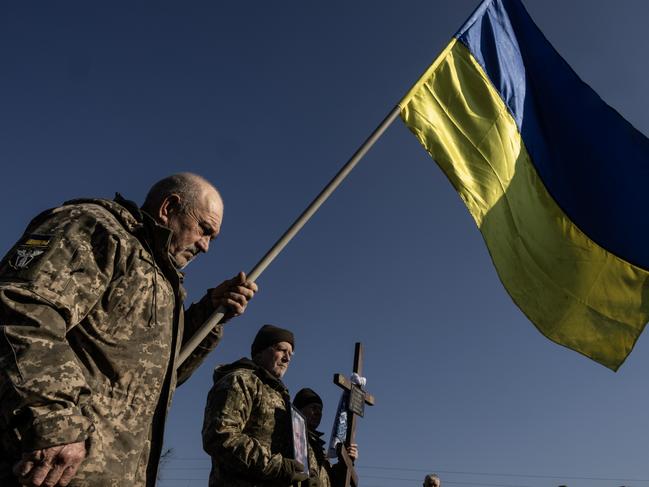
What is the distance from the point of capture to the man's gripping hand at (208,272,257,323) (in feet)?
9.68

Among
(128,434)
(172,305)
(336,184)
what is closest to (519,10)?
(336,184)

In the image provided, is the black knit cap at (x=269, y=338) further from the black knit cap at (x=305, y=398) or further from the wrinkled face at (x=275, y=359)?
the black knit cap at (x=305, y=398)

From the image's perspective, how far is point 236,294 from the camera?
9.72ft

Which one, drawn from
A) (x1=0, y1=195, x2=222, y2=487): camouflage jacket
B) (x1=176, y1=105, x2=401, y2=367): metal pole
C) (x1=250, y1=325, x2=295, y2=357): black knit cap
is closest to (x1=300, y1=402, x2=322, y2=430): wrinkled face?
(x1=250, y1=325, x2=295, y2=357): black knit cap

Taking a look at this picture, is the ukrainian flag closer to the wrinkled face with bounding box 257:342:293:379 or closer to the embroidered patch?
the wrinkled face with bounding box 257:342:293:379

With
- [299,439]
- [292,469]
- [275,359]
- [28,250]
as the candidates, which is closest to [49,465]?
[28,250]

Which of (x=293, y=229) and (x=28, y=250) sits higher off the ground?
(x=293, y=229)

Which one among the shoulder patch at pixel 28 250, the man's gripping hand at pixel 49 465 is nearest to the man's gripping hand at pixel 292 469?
the man's gripping hand at pixel 49 465

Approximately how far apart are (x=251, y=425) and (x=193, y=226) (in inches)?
82.8

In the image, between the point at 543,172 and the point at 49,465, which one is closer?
the point at 49,465

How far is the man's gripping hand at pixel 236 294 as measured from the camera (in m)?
2.95

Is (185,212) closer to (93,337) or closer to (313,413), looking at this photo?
(93,337)

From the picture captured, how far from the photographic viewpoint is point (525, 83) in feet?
19.1

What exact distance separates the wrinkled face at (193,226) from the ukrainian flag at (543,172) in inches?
90.7
